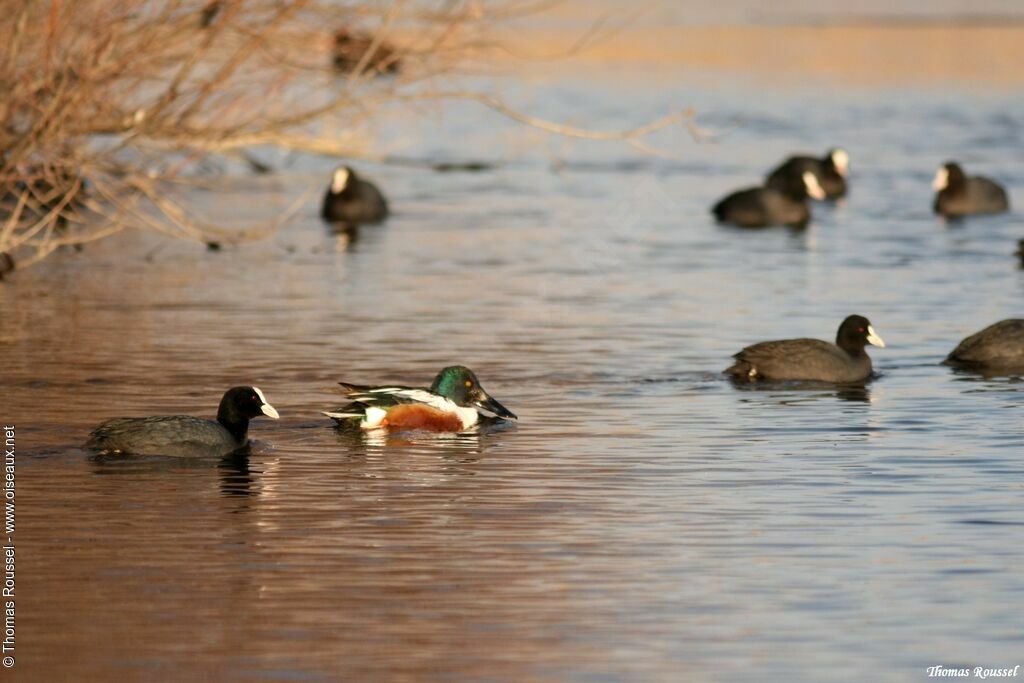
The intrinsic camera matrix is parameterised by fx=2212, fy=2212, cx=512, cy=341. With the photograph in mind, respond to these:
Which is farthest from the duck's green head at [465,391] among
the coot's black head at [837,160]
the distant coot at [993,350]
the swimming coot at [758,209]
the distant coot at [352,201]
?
the coot's black head at [837,160]

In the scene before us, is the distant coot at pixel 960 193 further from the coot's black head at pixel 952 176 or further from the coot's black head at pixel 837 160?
the coot's black head at pixel 837 160

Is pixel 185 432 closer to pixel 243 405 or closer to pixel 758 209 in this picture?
pixel 243 405

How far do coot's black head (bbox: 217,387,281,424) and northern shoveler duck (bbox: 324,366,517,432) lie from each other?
686mm

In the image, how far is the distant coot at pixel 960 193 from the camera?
29953 millimetres

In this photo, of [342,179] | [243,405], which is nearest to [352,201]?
[342,179]

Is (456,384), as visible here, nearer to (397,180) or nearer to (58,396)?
(58,396)

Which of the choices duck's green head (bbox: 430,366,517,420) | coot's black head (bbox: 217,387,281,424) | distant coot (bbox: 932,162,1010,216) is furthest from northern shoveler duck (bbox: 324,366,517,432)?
distant coot (bbox: 932,162,1010,216)

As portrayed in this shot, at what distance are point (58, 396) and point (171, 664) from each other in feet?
23.5

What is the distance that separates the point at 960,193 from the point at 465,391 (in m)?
16.5

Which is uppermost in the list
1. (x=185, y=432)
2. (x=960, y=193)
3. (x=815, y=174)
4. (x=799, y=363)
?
(x=815, y=174)

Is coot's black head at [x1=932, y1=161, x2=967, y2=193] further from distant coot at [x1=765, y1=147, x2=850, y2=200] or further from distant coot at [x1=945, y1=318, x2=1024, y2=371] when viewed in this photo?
distant coot at [x1=945, y1=318, x2=1024, y2=371]

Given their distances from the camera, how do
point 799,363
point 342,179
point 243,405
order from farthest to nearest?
point 342,179 → point 799,363 → point 243,405

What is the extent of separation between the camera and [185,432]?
535 inches

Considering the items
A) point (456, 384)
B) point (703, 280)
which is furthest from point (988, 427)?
point (703, 280)
